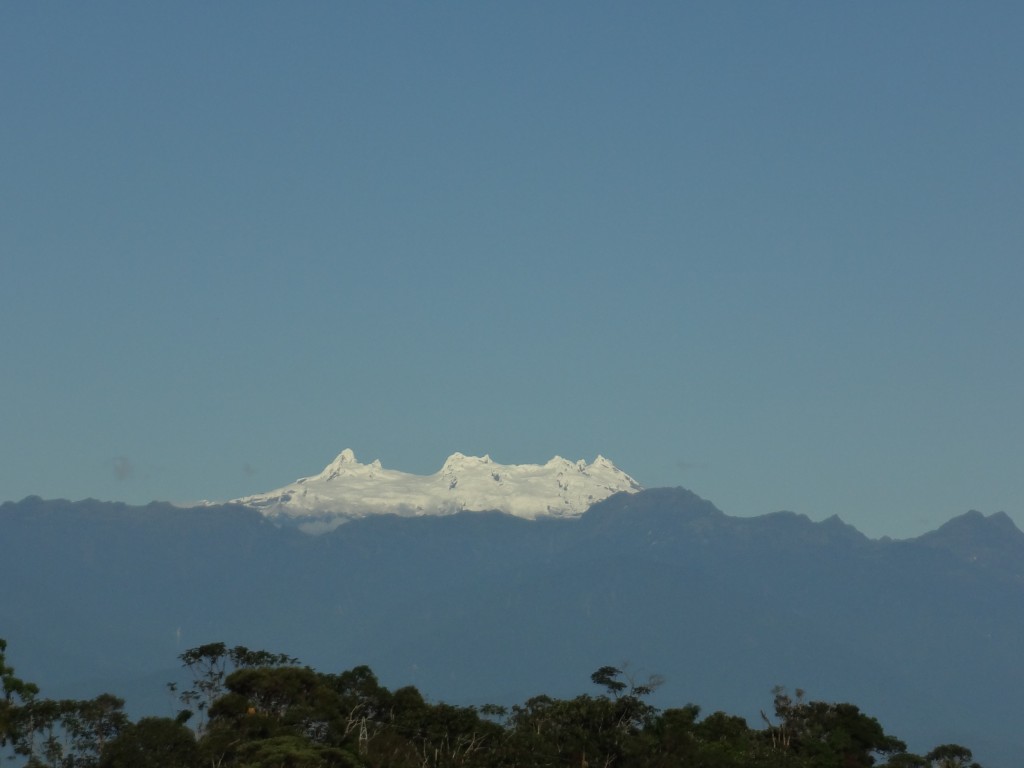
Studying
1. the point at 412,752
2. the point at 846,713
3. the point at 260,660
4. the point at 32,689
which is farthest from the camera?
the point at 260,660

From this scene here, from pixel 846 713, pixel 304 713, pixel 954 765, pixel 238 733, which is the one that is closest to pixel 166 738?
pixel 238 733

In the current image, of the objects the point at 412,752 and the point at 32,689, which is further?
the point at 412,752

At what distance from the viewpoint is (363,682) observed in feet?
495

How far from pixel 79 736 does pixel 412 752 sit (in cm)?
3571

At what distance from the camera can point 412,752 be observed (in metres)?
123

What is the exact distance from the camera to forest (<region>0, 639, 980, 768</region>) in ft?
372

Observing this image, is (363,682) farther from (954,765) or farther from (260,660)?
(954,765)

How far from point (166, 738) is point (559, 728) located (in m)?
36.8

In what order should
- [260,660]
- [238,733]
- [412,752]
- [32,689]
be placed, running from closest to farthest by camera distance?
[32,689], [238,733], [412,752], [260,660]

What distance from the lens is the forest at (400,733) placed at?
372 feet

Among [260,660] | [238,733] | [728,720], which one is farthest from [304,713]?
[728,720]

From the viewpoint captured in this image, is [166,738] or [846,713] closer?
[166,738]

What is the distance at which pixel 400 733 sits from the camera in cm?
13488

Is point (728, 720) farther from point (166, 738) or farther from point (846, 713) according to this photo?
point (166, 738)
